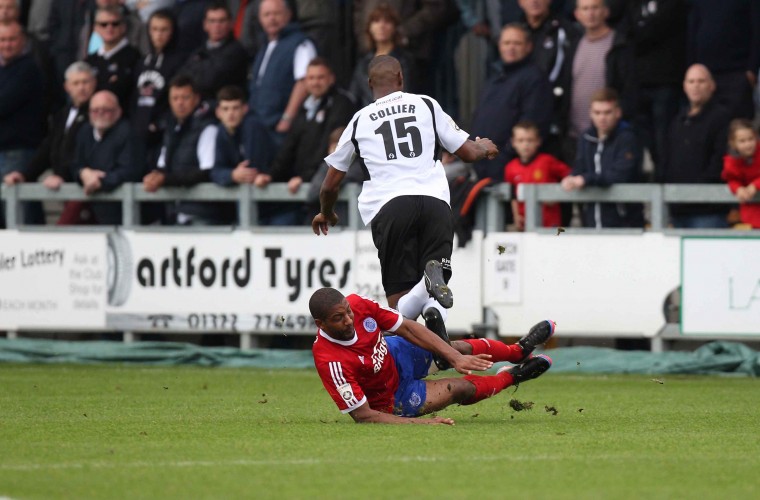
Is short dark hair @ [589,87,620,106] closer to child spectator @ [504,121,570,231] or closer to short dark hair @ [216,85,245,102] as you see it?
child spectator @ [504,121,570,231]

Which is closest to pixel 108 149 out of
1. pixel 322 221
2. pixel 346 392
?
pixel 322 221

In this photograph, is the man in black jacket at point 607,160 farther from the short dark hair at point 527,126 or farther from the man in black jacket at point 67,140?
the man in black jacket at point 67,140

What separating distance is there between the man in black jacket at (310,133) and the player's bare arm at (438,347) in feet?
20.9

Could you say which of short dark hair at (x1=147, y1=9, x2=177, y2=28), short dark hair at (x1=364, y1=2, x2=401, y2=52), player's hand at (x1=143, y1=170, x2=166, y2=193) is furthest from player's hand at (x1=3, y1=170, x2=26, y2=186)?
short dark hair at (x1=364, y1=2, x2=401, y2=52)

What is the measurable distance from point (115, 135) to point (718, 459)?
1011 centimetres

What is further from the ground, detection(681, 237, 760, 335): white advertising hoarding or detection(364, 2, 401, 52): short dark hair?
detection(364, 2, 401, 52): short dark hair

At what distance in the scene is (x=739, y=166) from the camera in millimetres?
14109

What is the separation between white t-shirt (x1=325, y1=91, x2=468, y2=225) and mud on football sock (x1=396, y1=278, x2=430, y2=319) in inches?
23.8

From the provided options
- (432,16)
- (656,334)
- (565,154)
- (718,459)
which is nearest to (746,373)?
(656,334)

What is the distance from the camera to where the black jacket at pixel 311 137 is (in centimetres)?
1594

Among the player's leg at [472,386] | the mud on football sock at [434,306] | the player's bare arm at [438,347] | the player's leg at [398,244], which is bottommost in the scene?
the player's leg at [472,386]

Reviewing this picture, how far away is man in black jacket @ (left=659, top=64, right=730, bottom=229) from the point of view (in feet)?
47.5

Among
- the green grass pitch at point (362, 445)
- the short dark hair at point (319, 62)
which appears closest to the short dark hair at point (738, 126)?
the green grass pitch at point (362, 445)

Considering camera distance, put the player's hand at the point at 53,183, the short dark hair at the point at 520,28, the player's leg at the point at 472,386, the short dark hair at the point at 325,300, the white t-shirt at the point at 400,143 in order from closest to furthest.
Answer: the short dark hair at the point at 325,300, the player's leg at the point at 472,386, the white t-shirt at the point at 400,143, the short dark hair at the point at 520,28, the player's hand at the point at 53,183
